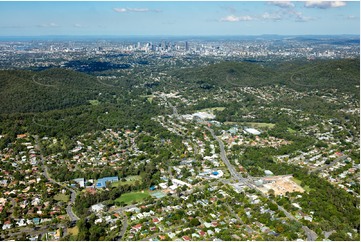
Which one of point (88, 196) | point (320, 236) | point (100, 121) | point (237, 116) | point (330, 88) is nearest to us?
point (320, 236)

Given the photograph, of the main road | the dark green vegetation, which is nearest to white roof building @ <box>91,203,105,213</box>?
the dark green vegetation

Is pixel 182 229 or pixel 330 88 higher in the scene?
pixel 330 88

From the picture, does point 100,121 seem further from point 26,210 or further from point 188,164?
point 26,210

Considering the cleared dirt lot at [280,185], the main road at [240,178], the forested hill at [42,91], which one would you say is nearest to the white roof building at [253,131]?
the main road at [240,178]

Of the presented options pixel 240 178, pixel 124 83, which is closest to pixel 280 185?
pixel 240 178

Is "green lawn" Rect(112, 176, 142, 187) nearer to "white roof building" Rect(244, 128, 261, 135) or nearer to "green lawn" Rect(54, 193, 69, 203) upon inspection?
"green lawn" Rect(54, 193, 69, 203)

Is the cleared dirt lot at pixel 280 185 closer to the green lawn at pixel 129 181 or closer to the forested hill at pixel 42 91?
the green lawn at pixel 129 181

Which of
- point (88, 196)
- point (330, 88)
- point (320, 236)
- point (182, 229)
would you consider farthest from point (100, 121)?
point (330, 88)
